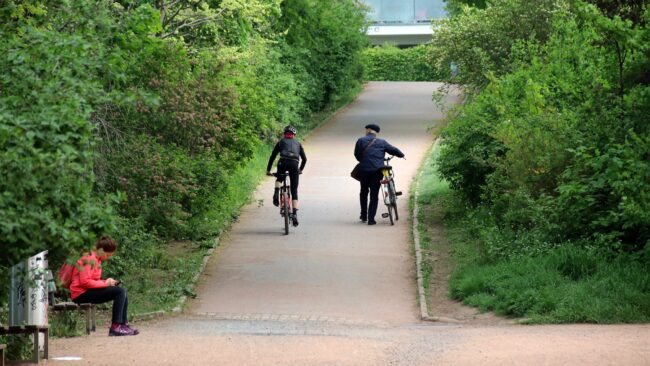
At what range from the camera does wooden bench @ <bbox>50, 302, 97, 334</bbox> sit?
13172mm

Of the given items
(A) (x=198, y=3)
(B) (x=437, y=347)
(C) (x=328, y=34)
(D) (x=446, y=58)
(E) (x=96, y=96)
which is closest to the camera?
(E) (x=96, y=96)

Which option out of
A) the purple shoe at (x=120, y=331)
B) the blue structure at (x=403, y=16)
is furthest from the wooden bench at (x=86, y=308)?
the blue structure at (x=403, y=16)

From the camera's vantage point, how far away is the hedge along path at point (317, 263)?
16.0 metres

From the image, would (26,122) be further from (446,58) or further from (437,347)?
(446,58)

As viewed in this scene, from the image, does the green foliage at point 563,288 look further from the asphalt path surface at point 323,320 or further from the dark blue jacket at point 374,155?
the dark blue jacket at point 374,155

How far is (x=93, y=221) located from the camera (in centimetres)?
960

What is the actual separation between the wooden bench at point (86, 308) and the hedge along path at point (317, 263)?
222 cm

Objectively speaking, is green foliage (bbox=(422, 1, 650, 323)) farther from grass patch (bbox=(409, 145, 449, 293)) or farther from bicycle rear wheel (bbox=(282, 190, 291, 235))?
bicycle rear wheel (bbox=(282, 190, 291, 235))

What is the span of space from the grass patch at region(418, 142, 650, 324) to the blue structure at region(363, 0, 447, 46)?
57.3 meters

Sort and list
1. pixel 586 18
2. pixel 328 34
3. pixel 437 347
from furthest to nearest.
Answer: pixel 328 34 → pixel 586 18 → pixel 437 347

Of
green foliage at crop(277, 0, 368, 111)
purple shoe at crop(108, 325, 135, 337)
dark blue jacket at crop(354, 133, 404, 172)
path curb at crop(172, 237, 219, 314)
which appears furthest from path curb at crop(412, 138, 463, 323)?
green foliage at crop(277, 0, 368, 111)

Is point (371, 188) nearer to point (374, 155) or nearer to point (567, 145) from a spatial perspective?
point (374, 155)

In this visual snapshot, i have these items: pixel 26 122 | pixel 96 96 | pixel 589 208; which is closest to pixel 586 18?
pixel 589 208

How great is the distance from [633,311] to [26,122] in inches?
294
